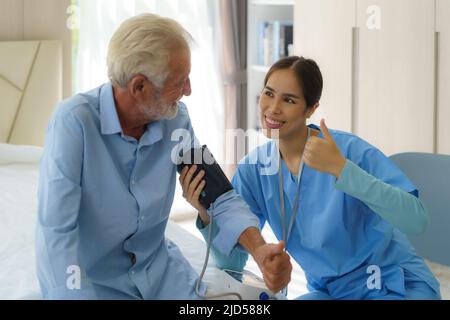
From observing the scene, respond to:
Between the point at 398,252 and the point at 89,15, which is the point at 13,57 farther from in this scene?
the point at 398,252

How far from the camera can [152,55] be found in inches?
51.4

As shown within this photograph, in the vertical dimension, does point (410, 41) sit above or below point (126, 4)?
below

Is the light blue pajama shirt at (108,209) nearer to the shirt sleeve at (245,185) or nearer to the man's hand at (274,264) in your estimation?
the man's hand at (274,264)

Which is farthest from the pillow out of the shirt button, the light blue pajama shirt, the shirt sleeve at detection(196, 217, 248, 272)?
the shirt button

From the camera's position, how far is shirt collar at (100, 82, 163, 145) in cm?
134

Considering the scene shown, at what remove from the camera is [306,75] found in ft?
5.37

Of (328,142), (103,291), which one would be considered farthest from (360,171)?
(103,291)

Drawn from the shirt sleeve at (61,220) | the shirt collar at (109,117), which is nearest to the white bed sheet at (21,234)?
the shirt sleeve at (61,220)

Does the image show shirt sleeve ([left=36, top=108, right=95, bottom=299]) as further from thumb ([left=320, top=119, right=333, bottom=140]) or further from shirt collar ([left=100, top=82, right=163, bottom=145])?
thumb ([left=320, top=119, right=333, bottom=140])

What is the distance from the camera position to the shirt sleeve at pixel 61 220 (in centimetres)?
122

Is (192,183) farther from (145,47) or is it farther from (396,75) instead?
(396,75)

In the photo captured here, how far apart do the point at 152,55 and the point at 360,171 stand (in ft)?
1.59

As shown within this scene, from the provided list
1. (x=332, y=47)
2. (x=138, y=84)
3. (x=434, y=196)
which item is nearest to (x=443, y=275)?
(x=434, y=196)

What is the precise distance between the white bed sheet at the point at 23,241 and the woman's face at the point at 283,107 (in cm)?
36
